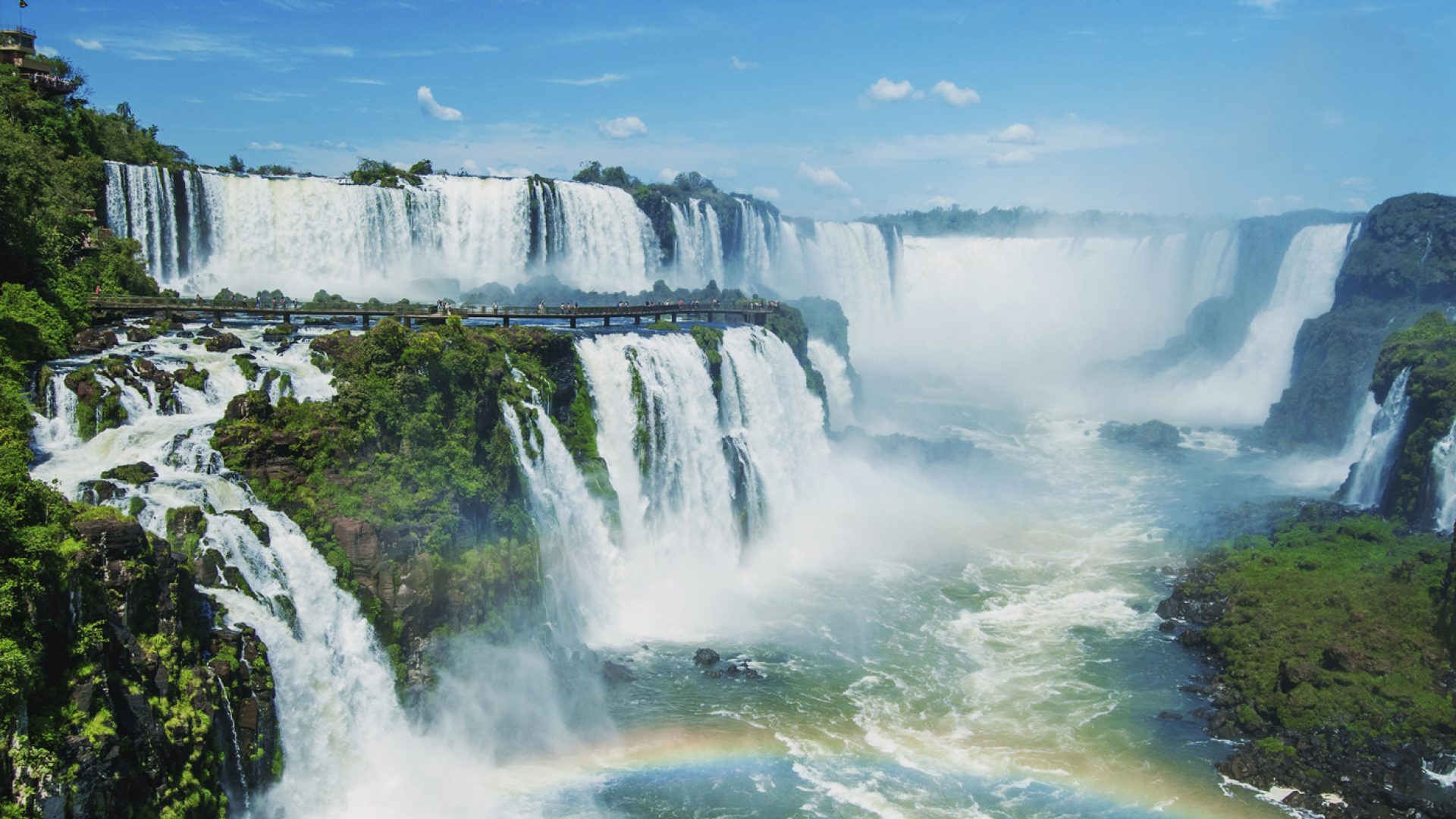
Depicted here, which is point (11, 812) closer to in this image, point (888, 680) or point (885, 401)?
point (888, 680)

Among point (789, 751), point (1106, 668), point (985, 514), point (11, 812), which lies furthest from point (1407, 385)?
point (11, 812)

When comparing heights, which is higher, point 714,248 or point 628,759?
point 714,248

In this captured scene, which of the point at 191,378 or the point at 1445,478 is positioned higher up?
the point at 191,378

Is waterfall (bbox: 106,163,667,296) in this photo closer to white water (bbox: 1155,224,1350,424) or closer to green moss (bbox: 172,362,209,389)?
green moss (bbox: 172,362,209,389)

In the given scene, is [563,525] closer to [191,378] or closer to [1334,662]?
[191,378]

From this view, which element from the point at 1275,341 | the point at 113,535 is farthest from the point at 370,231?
the point at 1275,341

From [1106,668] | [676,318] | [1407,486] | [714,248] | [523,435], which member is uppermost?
[714,248]

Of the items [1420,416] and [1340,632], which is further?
[1420,416]
